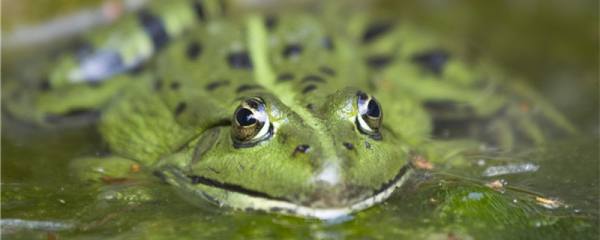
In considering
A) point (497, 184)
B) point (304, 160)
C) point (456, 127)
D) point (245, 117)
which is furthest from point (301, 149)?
point (456, 127)

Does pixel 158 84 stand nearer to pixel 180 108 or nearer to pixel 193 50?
pixel 193 50

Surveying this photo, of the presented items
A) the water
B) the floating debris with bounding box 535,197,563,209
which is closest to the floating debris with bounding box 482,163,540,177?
the water

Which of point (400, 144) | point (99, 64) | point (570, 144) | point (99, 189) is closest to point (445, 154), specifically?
point (400, 144)

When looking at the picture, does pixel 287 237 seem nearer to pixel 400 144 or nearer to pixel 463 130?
pixel 400 144

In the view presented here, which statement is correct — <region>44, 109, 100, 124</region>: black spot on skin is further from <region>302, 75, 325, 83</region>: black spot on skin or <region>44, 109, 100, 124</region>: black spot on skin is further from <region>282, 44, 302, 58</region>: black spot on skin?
<region>302, 75, 325, 83</region>: black spot on skin

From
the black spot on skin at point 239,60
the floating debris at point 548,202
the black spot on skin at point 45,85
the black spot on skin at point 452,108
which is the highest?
the black spot on skin at point 45,85

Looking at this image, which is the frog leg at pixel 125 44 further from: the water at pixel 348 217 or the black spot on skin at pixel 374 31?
the black spot on skin at pixel 374 31

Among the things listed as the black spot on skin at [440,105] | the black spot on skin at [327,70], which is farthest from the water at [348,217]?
the black spot on skin at [327,70]
